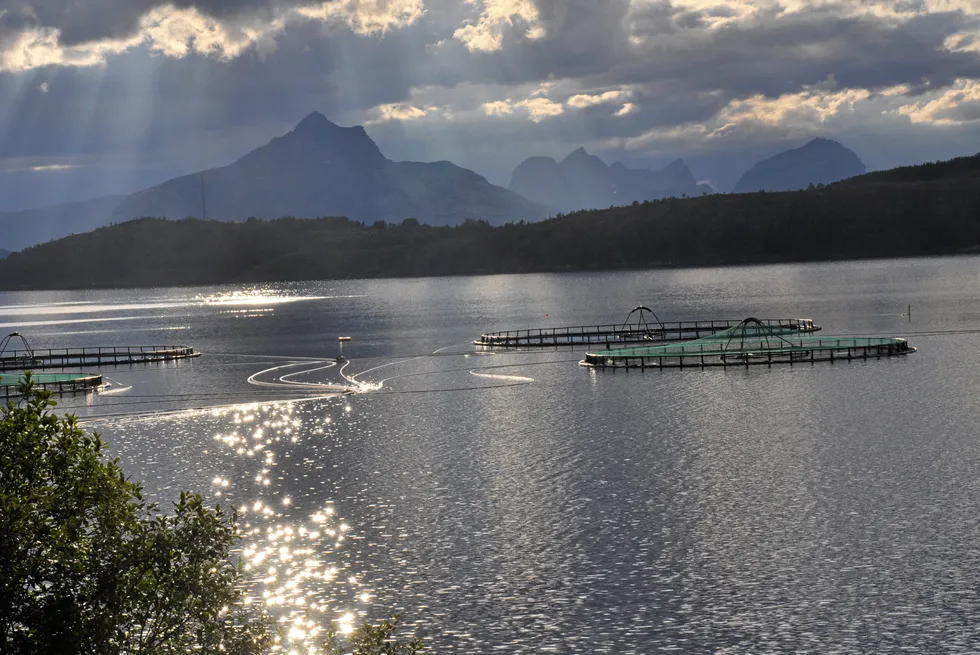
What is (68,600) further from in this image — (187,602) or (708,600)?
(708,600)

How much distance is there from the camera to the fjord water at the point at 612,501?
40.7m

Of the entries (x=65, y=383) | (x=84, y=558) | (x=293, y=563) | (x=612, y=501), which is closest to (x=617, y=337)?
(x=65, y=383)

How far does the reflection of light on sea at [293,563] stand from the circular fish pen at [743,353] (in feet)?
185

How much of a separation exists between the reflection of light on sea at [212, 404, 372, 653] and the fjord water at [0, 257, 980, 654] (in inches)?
Answer: 7.4

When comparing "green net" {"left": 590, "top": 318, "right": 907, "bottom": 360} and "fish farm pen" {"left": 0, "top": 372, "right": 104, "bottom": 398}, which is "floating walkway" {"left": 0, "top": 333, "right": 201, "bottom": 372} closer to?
"fish farm pen" {"left": 0, "top": 372, "right": 104, "bottom": 398}

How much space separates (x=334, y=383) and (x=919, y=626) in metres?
94.3

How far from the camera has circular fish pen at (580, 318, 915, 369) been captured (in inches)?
4751

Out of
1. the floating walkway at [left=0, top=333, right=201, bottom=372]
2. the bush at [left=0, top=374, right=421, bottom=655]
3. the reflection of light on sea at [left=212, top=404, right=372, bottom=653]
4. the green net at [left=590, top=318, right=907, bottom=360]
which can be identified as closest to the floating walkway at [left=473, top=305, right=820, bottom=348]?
the green net at [left=590, top=318, right=907, bottom=360]

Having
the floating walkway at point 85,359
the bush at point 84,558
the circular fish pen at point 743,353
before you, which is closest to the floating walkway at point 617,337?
the circular fish pen at point 743,353

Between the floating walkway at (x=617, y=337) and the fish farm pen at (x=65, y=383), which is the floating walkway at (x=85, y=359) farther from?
the floating walkway at (x=617, y=337)

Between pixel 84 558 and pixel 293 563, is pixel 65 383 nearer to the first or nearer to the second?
pixel 293 563

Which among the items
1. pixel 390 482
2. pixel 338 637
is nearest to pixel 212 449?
pixel 390 482

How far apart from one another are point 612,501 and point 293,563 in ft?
58.2

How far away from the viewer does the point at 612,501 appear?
193 ft
